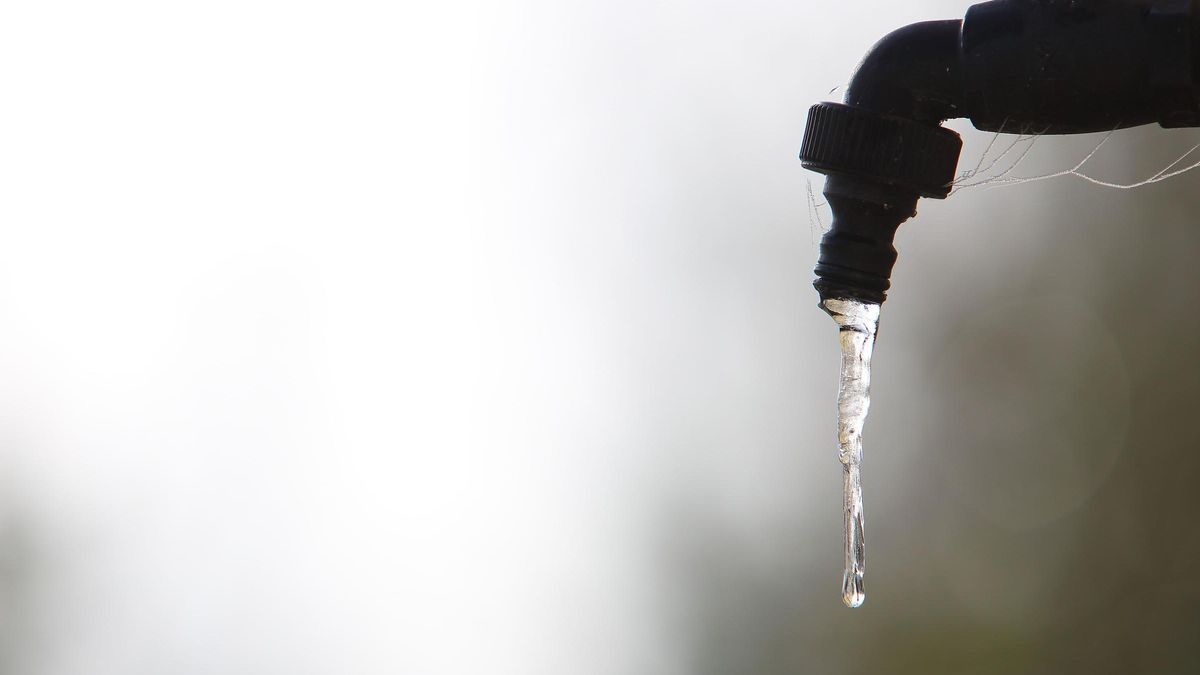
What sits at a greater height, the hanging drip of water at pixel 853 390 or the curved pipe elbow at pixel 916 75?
the curved pipe elbow at pixel 916 75

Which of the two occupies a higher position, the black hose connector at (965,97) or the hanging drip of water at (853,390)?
the black hose connector at (965,97)

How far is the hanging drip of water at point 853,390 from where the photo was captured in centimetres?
44

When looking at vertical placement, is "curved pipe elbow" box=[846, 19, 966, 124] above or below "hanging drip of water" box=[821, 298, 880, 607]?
above

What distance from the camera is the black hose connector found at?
389mm

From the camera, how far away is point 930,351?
99.0 inches

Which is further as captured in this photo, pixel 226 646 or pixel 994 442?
pixel 226 646

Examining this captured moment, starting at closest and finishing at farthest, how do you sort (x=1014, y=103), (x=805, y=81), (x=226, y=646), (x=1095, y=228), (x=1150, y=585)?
(x=1014, y=103), (x=1150, y=585), (x=1095, y=228), (x=805, y=81), (x=226, y=646)

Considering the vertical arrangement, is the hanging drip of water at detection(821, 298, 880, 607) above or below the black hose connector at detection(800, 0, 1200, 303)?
below

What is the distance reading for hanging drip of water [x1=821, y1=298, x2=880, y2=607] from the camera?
438 mm

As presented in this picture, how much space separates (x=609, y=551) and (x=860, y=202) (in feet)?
8.91

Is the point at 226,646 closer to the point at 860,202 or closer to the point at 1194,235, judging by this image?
the point at 1194,235

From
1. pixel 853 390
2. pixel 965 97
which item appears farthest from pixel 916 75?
pixel 853 390

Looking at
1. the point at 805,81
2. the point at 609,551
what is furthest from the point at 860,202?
the point at 609,551

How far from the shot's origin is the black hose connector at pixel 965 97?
1.28 ft
